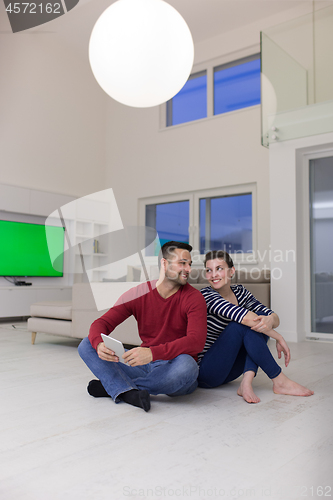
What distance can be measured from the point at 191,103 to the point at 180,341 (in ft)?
19.5

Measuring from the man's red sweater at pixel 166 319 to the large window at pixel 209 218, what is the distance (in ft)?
14.1

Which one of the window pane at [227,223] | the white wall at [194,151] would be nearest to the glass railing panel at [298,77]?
the white wall at [194,151]

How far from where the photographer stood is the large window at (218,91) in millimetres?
6426

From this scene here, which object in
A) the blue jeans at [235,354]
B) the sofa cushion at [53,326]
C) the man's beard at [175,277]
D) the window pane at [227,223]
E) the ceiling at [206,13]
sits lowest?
the sofa cushion at [53,326]

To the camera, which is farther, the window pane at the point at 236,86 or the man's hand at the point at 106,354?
the window pane at the point at 236,86

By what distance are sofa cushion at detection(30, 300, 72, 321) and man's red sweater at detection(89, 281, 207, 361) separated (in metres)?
1.80

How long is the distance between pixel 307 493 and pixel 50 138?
6.78m

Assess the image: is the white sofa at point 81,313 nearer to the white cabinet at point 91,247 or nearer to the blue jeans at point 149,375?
the blue jeans at point 149,375

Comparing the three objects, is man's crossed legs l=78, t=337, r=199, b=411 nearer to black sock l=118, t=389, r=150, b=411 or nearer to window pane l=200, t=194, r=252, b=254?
black sock l=118, t=389, r=150, b=411

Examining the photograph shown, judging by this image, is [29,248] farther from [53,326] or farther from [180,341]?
[180,341]

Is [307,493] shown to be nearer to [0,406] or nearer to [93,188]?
[0,406]

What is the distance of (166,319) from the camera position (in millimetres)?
2002

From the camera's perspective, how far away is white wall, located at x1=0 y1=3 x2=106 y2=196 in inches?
256

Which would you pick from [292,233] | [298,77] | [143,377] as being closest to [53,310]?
[143,377]
